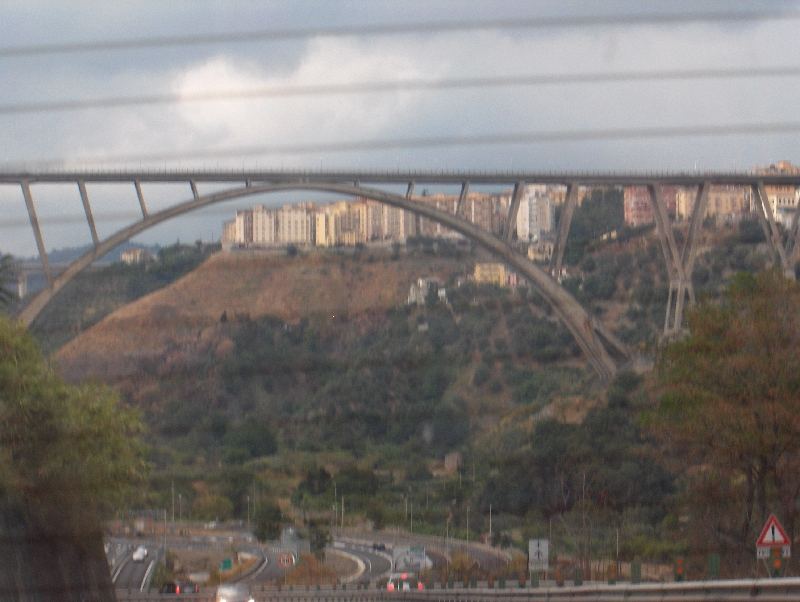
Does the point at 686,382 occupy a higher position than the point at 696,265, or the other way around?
the point at 696,265

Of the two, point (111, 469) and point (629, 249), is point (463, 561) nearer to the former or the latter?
point (111, 469)

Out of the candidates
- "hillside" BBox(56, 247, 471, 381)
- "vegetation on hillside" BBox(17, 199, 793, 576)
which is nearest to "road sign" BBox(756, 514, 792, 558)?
"vegetation on hillside" BBox(17, 199, 793, 576)

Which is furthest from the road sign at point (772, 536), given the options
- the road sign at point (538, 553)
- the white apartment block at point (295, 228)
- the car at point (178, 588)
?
the white apartment block at point (295, 228)

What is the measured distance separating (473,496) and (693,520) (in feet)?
16.4

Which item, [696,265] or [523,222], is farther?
[523,222]

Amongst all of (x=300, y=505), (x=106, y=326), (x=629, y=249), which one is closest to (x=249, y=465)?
(x=300, y=505)

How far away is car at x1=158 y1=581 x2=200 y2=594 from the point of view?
16172 millimetres

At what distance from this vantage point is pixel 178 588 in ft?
54.3

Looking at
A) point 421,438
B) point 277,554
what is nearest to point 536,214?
point 421,438

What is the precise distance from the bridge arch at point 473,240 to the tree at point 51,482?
27.5 feet

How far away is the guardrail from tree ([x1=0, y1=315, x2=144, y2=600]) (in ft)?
7.01

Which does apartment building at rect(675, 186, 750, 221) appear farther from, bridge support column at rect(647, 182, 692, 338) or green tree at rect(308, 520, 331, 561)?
green tree at rect(308, 520, 331, 561)

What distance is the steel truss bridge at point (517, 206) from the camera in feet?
71.8

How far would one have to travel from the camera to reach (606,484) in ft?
56.1
